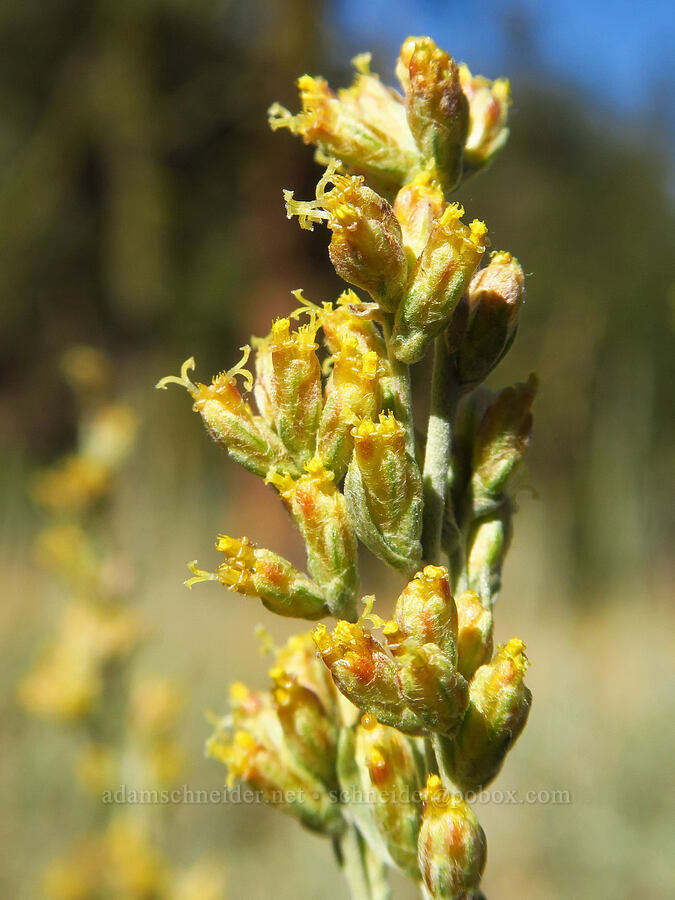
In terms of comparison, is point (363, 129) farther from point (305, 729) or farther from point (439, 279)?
point (305, 729)

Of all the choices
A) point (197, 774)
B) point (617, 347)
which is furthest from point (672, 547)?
point (197, 774)

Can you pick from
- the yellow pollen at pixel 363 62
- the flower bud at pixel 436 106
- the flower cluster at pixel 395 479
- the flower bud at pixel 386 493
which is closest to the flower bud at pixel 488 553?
the flower cluster at pixel 395 479

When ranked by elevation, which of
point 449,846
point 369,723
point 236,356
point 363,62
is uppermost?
point 236,356

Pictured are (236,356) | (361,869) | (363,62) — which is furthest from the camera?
(236,356)

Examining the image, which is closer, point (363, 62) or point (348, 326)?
point (348, 326)

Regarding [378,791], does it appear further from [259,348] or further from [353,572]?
[259,348]

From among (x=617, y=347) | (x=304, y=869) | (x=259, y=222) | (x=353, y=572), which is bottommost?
(x=304, y=869)

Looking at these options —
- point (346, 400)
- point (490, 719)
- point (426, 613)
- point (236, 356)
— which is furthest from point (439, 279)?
point (236, 356)
